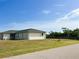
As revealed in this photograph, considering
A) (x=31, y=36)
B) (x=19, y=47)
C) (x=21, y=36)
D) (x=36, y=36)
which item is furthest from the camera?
(x=21, y=36)

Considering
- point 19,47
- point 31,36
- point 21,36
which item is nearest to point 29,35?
point 31,36

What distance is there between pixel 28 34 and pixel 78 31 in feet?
68.3

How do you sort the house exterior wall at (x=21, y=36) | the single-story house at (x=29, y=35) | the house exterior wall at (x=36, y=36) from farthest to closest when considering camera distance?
the house exterior wall at (x=21, y=36) → the house exterior wall at (x=36, y=36) → the single-story house at (x=29, y=35)

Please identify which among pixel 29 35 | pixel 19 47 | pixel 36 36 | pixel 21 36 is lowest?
pixel 19 47

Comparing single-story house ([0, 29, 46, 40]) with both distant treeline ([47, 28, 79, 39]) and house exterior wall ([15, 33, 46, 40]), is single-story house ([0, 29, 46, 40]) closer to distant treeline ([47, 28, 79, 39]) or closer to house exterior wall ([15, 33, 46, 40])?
house exterior wall ([15, 33, 46, 40])

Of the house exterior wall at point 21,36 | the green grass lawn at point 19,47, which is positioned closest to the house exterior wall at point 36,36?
the house exterior wall at point 21,36

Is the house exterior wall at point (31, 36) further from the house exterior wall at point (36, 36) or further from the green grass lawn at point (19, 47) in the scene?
the green grass lawn at point (19, 47)

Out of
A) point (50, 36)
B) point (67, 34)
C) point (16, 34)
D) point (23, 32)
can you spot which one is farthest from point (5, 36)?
point (67, 34)

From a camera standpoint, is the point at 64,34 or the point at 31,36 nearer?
the point at 31,36

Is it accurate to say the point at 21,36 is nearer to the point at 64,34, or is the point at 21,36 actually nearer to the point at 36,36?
the point at 36,36

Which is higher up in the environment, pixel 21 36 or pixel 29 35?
pixel 29 35

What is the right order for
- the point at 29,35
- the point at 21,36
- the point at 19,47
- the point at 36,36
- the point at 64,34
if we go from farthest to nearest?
the point at 64,34, the point at 21,36, the point at 36,36, the point at 29,35, the point at 19,47

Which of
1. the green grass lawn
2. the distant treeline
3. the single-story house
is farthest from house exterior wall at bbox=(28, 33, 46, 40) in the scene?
the green grass lawn

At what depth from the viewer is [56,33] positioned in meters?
74.8
